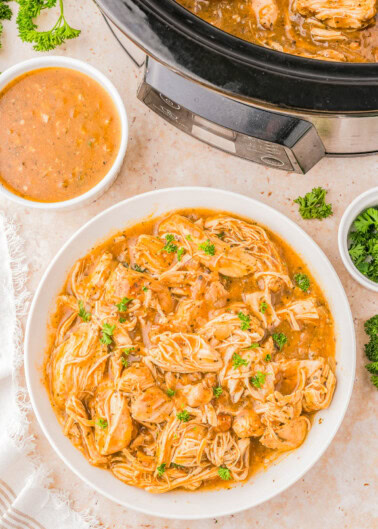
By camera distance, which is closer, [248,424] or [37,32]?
[248,424]

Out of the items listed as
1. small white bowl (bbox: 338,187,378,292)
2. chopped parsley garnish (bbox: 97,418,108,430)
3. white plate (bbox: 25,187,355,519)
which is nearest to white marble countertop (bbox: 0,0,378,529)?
small white bowl (bbox: 338,187,378,292)

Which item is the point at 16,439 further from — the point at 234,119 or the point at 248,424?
the point at 234,119

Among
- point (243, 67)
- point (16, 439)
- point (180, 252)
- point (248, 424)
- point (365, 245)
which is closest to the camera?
point (243, 67)

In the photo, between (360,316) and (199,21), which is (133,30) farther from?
(360,316)

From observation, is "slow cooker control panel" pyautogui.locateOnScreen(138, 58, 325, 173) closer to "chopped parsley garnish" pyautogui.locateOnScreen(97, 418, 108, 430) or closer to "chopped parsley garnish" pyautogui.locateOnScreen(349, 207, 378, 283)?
"chopped parsley garnish" pyautogui.locateOnScreen(349, 207, 378, 283)

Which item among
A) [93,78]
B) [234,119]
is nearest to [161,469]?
[234,119]

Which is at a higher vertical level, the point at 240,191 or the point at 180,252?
the point at 240,191

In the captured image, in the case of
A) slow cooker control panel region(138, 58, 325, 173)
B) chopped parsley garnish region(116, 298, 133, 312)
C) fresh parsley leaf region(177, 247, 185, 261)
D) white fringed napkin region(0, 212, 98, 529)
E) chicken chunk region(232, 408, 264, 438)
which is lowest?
white fringed napkin region(0, 212, 98, 529)
